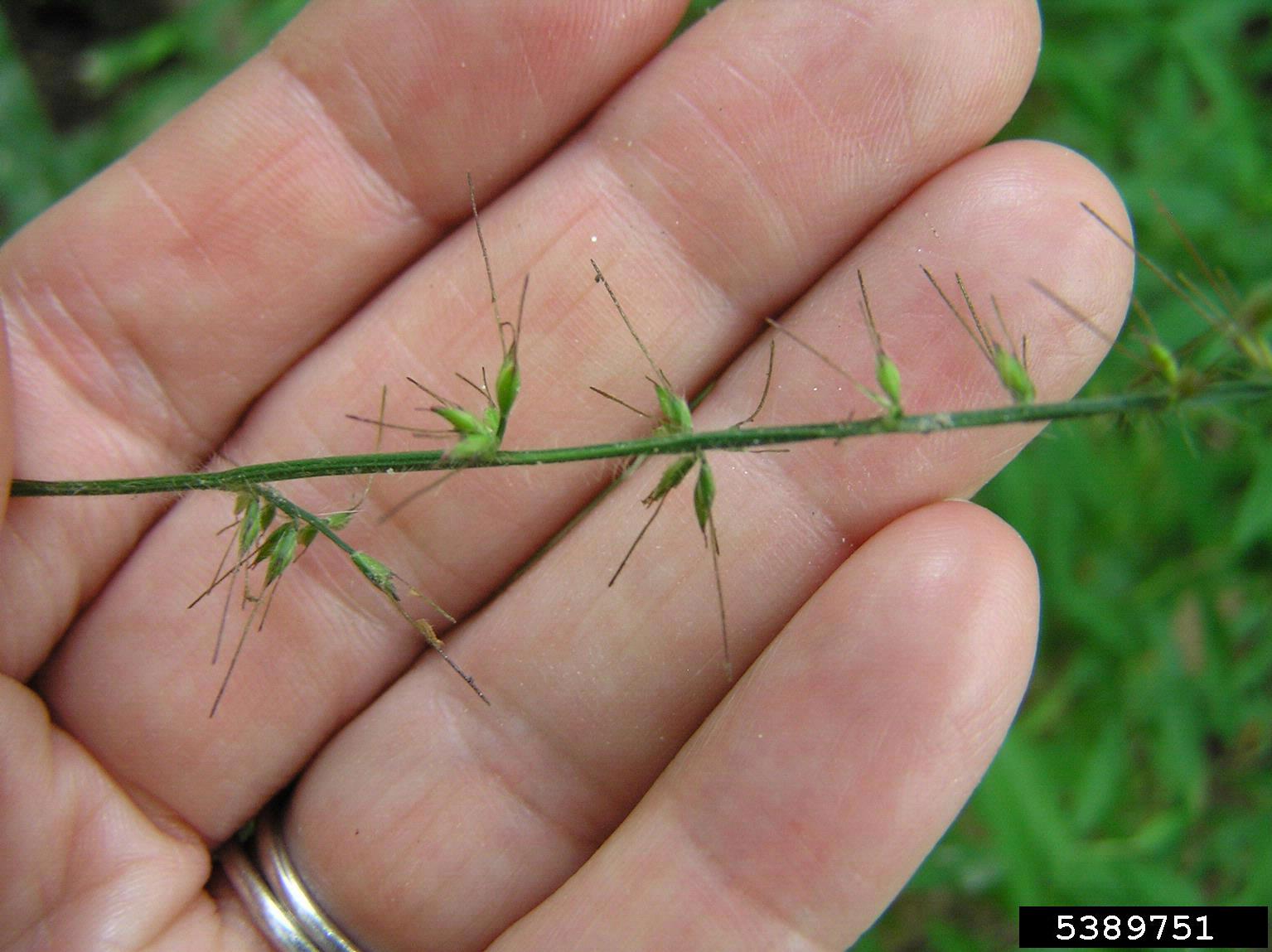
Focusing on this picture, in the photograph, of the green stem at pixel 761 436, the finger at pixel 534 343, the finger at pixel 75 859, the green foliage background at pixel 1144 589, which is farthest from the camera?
the green foliage background at pixel 1144 589

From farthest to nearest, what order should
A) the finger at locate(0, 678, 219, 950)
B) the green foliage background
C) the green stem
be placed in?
→ the green foliage background < the finger at locate(0, 678, 219, 950) < the green stem

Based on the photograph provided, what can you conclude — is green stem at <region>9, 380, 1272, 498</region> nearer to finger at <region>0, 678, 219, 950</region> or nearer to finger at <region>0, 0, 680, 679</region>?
finger at <region>0, 0, 680, 679</region>

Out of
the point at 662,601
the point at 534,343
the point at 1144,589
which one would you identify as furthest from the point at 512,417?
the point at 1144,589

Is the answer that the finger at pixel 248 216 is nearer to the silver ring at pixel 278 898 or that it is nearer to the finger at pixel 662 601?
the silver ring at pixel 278 898

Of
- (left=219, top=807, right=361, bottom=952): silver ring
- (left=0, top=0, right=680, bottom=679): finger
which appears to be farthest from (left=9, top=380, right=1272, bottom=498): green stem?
(left=219, top=807, right=361, bottom=952): silver ring

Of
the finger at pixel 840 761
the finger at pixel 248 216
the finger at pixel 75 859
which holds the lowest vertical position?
the finger at pixel 840 761

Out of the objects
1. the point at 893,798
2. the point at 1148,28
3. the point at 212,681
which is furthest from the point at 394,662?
the point at 1148,28

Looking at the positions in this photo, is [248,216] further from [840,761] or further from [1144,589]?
[1144,589]

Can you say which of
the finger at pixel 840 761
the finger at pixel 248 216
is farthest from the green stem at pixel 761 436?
the finger at pixel 248 216
